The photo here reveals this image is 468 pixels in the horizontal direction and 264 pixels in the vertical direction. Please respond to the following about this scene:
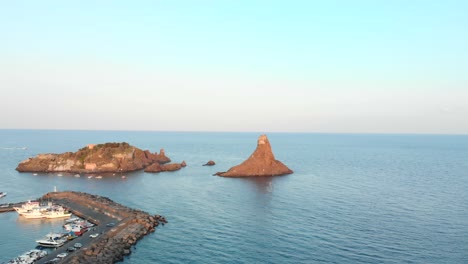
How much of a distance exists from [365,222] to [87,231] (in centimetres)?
5341

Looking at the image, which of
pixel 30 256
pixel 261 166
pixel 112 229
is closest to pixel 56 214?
pixel 112 229

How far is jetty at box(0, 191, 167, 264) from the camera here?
56438 millimetres

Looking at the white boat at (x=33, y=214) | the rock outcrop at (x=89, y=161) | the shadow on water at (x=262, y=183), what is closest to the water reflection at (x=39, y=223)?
the white boat at (x=33, y=214)

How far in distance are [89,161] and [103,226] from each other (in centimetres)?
8824

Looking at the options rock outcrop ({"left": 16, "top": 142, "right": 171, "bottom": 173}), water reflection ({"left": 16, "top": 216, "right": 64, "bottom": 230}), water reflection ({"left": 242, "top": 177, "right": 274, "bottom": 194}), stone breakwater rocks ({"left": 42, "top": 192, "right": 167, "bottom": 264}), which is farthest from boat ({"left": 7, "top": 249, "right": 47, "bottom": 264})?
rock outcrop ({"left": 16, "top": 142, "right": 171, "bottom": 173})

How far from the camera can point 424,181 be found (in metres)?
129

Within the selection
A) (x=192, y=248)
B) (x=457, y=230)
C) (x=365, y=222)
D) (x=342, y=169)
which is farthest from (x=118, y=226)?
(x=342, y=169)

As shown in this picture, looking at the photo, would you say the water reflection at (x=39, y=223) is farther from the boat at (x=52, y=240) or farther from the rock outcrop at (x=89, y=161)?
the rock outcrop at (x=89, y=161)

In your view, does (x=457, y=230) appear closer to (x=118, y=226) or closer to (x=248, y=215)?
(x=248, y=215)

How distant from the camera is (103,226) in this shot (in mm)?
72750

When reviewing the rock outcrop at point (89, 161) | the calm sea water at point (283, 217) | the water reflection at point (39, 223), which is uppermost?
the rock outcrop at point (89, 161)

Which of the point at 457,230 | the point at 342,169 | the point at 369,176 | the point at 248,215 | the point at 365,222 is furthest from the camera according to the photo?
the point at 342,169

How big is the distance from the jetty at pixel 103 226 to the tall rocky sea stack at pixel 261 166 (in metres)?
58.0

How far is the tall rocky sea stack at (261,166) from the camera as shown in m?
141
